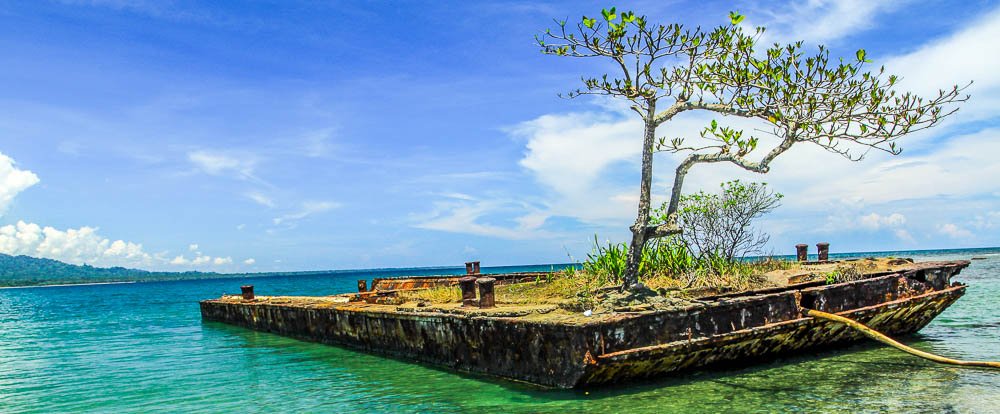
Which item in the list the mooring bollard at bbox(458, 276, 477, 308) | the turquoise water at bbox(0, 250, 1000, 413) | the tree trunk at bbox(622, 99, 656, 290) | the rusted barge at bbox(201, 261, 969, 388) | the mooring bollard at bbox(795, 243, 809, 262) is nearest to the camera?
the turquoise water at bbox(0, 250, 1000, 413)

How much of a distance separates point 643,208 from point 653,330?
2321mm

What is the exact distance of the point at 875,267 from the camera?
538 inches

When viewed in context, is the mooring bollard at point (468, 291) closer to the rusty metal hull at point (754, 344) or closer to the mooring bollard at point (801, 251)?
the rusty metal hull at point (754, 344)

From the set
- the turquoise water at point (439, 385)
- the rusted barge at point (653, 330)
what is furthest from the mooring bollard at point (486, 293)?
the turquoise water at point (439, 385)

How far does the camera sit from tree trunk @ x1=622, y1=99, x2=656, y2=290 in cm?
952

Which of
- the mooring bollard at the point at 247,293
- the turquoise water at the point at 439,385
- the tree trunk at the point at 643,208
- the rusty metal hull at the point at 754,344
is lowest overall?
the turquoise water at the point at 439,385

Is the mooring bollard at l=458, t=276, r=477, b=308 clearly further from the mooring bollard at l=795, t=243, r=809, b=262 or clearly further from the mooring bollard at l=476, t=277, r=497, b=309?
the mooring bollard at l=795, t=243, r=809, b=262

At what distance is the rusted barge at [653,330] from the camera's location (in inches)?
303

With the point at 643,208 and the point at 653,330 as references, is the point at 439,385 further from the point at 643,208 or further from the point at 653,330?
the point at 643,208

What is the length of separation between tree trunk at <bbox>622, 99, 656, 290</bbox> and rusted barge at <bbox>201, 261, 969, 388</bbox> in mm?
1212

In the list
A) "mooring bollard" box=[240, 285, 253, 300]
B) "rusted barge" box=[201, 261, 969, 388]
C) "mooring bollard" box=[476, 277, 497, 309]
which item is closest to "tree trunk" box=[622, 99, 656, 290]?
"rusted barge" box=[201, 261, 969, 388]

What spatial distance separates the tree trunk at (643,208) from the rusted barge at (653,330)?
1212 millimetres

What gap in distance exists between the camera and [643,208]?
968cm

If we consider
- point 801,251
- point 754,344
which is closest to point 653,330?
point 754,344
